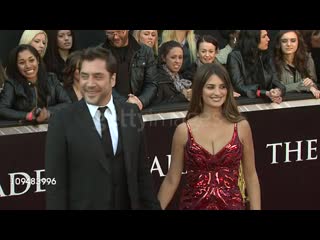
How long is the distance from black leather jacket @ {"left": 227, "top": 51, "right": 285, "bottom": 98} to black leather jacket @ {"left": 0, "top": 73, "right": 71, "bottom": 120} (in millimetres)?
1349

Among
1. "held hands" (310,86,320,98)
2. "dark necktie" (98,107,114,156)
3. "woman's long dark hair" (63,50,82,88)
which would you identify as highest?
"woman's long dark hair" (63,50,82,88)

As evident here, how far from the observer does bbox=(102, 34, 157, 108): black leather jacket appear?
16.4 ft

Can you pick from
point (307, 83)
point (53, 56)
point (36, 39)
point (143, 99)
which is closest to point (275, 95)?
point (307, 83)

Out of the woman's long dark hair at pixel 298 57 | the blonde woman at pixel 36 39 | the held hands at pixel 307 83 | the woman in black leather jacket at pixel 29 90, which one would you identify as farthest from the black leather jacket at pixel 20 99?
the held hands at pixel 307 83

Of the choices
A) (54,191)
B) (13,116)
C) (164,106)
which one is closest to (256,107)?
(164,106)

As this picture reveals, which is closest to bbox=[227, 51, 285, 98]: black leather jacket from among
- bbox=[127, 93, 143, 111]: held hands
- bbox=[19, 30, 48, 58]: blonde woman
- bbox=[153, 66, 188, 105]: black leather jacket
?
bbox=[153, 66, 188, 105]: black leather jacket

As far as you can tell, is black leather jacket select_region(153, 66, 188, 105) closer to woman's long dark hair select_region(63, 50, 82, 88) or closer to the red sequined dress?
woman's long dark hair select_region(63, 50, 82, 88)

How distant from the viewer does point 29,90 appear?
4715 millimetres

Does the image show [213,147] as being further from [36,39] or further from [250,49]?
[250,49]

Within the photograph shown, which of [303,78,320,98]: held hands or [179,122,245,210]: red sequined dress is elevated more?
[303,78,320,98]: held hands

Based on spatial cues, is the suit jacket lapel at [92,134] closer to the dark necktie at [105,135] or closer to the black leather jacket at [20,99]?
the dark necktie at [105,135]

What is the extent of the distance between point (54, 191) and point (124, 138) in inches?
17.9
